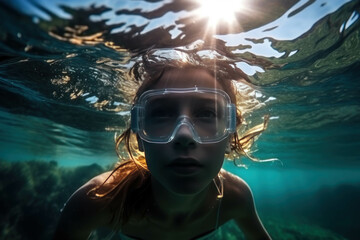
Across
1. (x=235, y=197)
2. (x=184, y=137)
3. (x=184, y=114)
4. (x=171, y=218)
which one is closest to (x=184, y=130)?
(x=184, y=137)

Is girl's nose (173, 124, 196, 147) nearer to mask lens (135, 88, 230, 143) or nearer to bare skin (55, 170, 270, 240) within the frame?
mask lens (135, 88, 230, 143)

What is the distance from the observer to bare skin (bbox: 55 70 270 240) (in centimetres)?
351

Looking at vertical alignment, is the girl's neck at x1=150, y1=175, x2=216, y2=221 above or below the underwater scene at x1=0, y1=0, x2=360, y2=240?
below

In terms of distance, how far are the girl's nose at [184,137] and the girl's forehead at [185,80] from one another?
1041 millimetres

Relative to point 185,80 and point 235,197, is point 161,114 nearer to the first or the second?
point 185,80

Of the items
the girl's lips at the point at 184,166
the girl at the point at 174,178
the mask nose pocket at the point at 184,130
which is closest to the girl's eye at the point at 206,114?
the girl at the point at 174,178

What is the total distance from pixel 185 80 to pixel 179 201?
232 cm

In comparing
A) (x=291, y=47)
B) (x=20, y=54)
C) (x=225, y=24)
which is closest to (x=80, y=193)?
(x=225, y=24)

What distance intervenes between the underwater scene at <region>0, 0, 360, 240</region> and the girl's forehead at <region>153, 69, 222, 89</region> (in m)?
1.22

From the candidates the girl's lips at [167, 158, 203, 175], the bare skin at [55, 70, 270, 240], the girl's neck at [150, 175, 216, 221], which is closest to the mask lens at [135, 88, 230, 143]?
the bare skin at [55, 70, 270, 240]

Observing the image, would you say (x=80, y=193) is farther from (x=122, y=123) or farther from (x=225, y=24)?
(x=122, y=123)

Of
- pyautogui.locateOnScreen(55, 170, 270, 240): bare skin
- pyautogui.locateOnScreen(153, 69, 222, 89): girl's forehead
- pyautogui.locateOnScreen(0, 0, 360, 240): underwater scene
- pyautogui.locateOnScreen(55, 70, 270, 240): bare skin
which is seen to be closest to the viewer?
pyautogui.locateOnScreen(55, 70, 270, 240): bare skin

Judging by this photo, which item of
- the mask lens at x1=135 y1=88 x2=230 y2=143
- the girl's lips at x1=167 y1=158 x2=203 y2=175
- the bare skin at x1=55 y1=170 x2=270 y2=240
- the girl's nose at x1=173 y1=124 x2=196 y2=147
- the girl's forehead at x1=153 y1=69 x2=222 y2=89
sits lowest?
the bare skin at x1=55 y1=170 x2=270 y2=240

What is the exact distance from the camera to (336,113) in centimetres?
1489
